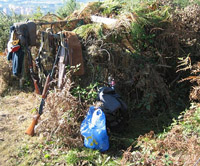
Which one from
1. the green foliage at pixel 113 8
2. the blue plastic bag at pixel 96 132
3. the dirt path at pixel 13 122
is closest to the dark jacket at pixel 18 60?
the dirt path at pixel 13 122

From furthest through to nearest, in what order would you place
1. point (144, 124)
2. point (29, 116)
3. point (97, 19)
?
1. point (97, 19)
2. point (29, 116)
3. point (144, 124)

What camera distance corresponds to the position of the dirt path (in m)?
3.62

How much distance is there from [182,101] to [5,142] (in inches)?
145

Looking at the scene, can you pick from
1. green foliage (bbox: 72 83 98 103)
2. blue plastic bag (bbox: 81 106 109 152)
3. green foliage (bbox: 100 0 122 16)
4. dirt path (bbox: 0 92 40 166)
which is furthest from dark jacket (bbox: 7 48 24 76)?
green foliage (bbox: 100 0 122 16)

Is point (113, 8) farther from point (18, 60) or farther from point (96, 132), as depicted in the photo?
point (96, 132)

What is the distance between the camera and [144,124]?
14.2 ft

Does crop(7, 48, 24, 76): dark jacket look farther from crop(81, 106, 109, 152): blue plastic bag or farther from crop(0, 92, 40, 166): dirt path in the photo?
crop(81, 106, 109, 152): blue plastic bag

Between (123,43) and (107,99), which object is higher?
(123,43)

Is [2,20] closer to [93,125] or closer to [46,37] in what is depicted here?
[46,37]

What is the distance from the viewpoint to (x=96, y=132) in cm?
329

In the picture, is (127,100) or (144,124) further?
(127,100)

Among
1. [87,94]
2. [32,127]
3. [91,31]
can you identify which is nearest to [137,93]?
[87,94]

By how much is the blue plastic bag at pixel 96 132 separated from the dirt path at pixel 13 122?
1.18 m

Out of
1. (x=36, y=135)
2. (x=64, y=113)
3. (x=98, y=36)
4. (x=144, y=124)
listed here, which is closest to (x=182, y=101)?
(x=144, y=124)
